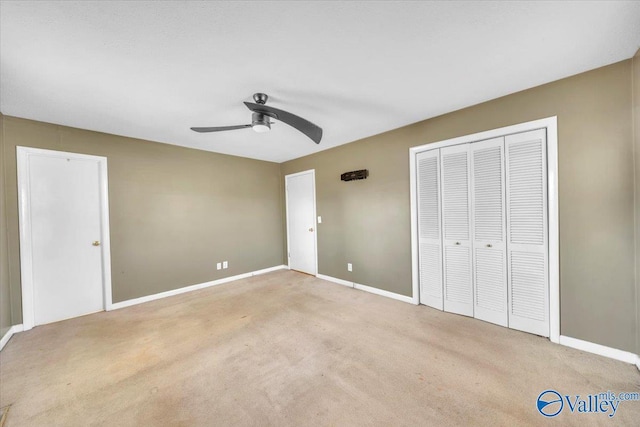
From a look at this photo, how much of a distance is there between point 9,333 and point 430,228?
16.2 feet

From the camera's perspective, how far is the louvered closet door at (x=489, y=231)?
245cm

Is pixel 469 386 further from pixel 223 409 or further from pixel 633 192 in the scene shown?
pixel 633 192

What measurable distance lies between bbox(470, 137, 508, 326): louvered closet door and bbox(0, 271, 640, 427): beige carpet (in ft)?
0.84

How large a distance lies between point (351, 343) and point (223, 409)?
1201 millimetres

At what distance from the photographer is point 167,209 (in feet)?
12.1

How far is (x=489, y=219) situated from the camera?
253cm

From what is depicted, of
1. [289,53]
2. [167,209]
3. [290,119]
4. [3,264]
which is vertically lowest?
A: [3,264]

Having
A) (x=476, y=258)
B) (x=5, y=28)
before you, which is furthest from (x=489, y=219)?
(x=5, y=28)

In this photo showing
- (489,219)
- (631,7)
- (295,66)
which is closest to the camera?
(631,7)

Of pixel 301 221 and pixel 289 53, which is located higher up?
pixel 289 53

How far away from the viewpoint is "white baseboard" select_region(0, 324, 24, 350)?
90.1 inches

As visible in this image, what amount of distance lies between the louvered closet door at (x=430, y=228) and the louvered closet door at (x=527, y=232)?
27.7 inches

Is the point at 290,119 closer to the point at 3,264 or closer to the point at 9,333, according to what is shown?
the point at 3,264

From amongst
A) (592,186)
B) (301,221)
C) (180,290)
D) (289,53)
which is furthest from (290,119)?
(180,290)
